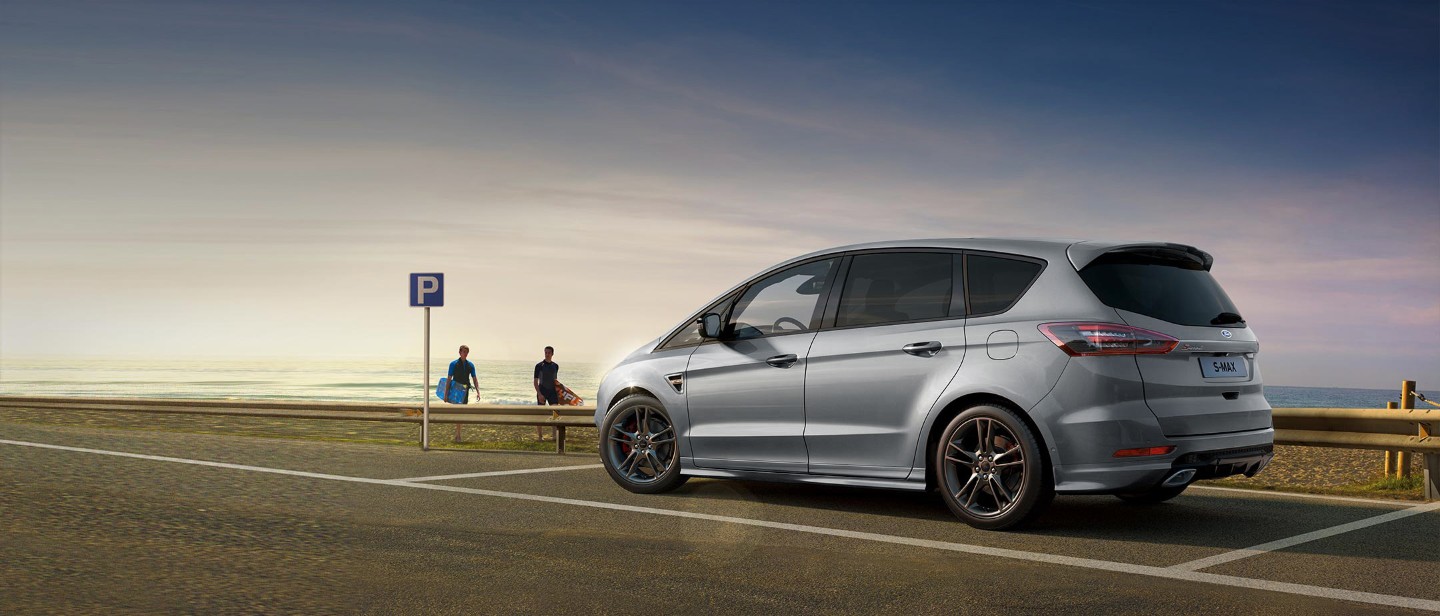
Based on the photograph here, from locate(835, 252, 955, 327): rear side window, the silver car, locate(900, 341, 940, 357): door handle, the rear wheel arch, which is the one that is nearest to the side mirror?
the silver car

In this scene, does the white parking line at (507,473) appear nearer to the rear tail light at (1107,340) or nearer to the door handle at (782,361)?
the door handle at (782,361)

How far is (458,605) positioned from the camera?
4.73 meters

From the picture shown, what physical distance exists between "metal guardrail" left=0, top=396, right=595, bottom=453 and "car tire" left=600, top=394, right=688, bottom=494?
12.3 ft

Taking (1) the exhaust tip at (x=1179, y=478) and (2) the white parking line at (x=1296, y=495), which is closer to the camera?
(1) the exhaust tip at (x=1179, y=478)

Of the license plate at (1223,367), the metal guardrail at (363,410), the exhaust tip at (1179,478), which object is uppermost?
the license plate at (1223,367)

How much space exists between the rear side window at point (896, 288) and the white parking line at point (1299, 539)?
2.04 m

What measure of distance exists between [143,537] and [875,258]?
468 centimetres

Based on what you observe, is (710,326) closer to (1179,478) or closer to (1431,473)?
(1179,478)

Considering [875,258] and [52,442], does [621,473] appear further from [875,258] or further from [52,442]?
[52,442]

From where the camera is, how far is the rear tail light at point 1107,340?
6.28 metres

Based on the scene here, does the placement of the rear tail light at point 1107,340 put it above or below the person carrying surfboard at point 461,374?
above

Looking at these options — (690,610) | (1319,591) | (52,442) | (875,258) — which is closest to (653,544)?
(690,610)

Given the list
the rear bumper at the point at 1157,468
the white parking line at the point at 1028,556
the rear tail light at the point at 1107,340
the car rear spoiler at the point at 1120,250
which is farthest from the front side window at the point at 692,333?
the rear bumper at the point at 1157,468

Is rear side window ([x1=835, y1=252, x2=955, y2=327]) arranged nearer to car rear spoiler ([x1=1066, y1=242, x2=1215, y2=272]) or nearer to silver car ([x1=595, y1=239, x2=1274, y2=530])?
silver car ([x1=595, y1=239, x2=1274, y2=530])
